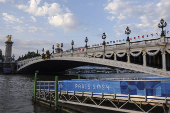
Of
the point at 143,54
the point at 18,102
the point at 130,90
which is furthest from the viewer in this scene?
the point at 143,54

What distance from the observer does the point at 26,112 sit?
12289 millimetres

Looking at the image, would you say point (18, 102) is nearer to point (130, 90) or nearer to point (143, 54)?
point (130, 90)

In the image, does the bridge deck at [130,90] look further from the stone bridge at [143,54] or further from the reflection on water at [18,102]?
the stone bridge at [143,54]

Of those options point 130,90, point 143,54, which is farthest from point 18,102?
point 143,54

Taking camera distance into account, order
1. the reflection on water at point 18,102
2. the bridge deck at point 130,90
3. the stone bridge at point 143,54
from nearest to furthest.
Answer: the bridge deck at point 130,90, the reflection on water at point 18,102, the stone bridge at point 143,54

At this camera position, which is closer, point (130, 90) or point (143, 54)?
point (130, 90)

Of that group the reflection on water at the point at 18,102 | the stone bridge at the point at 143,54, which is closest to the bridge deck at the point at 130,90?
the reflection on water at the point at 18,102

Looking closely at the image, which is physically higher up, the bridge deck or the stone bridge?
the stone bridge

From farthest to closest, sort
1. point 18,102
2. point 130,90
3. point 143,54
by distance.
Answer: point 143,54 < point 18,102 < point 130,90

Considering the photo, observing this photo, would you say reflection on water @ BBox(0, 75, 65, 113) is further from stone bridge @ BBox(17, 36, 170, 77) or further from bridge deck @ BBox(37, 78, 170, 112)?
stone bridge @ BBox(17, 36, 170, 77)

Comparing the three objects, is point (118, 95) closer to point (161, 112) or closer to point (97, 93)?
point (97, 93)

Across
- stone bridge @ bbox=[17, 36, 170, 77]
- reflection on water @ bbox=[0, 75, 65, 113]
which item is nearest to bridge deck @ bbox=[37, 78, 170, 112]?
reflection on water @ bbox=[0, 75, 65, 113]

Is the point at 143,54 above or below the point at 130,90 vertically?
above

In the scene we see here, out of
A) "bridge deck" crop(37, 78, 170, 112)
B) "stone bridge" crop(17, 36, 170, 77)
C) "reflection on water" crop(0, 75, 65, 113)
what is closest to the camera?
"bridge deck" crop(37, 78, 170, 112)
